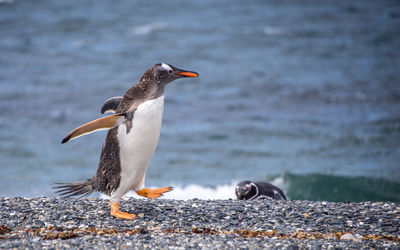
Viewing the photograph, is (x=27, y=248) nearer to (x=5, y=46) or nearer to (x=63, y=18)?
(x=5, y=46)

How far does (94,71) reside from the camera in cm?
1802

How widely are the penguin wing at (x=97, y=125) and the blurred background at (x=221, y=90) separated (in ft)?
15.7

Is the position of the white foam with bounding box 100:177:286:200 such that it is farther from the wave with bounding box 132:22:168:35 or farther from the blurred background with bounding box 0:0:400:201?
the wave with bounding box 132:22:168:35

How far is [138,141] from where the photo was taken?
404cm

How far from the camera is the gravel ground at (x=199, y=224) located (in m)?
3.56

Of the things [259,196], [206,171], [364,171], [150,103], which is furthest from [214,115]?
[150,103]

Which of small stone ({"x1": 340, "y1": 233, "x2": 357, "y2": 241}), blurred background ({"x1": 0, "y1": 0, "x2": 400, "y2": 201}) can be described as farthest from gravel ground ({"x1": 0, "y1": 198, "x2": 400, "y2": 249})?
blurred background ({"x1": 0, "y1": 0, "x2": 400, "y2": 201})

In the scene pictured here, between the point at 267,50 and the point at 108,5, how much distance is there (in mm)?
9102

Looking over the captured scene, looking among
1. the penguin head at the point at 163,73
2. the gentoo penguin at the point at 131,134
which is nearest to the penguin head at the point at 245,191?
the gentoo penguin at the point at 131,134

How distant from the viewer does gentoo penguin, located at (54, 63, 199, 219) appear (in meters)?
4.01

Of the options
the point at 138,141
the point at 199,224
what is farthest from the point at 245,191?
the point at 138,141

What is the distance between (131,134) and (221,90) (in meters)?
12.2

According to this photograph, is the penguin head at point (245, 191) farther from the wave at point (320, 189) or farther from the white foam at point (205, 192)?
the white foam at point (205, 192)

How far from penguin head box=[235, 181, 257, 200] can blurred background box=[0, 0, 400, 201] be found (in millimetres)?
2936
